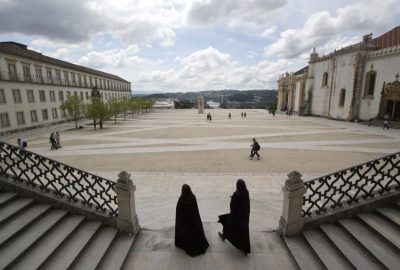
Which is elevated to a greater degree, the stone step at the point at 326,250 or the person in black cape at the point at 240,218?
the person in black cape at the point at 240,218

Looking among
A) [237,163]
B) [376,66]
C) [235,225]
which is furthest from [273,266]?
[376,66]

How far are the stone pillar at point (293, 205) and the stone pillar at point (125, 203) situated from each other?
374 cm

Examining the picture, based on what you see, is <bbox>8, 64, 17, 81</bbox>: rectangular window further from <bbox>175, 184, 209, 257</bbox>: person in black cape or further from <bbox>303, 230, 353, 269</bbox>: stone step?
<bbox>303, 230, 353, 269</bbox>: stone step

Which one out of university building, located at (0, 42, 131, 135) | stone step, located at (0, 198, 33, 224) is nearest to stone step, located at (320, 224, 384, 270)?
stone step, located at (0, 198, 33, 224)

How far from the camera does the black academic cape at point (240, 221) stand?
4.98m

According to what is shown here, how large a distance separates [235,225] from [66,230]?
149 inches

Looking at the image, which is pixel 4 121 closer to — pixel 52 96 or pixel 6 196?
pixel 52 96

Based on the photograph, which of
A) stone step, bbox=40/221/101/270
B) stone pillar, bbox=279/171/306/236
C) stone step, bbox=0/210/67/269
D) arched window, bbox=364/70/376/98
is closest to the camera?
stone step, bbox=0/210/67/269

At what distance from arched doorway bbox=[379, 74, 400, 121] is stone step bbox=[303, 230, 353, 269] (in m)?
29.2

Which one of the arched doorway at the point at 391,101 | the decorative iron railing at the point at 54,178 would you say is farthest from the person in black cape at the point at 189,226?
the arched doorway at the point at 391,101

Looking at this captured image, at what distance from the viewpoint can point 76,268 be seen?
14.3 ft

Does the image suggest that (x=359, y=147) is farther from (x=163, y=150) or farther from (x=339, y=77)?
(x=339, y=77)

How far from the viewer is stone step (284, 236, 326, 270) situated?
15.3 ft

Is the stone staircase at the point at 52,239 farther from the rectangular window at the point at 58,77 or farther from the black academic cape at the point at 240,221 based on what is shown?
the rectangular window at the point at 58,77
